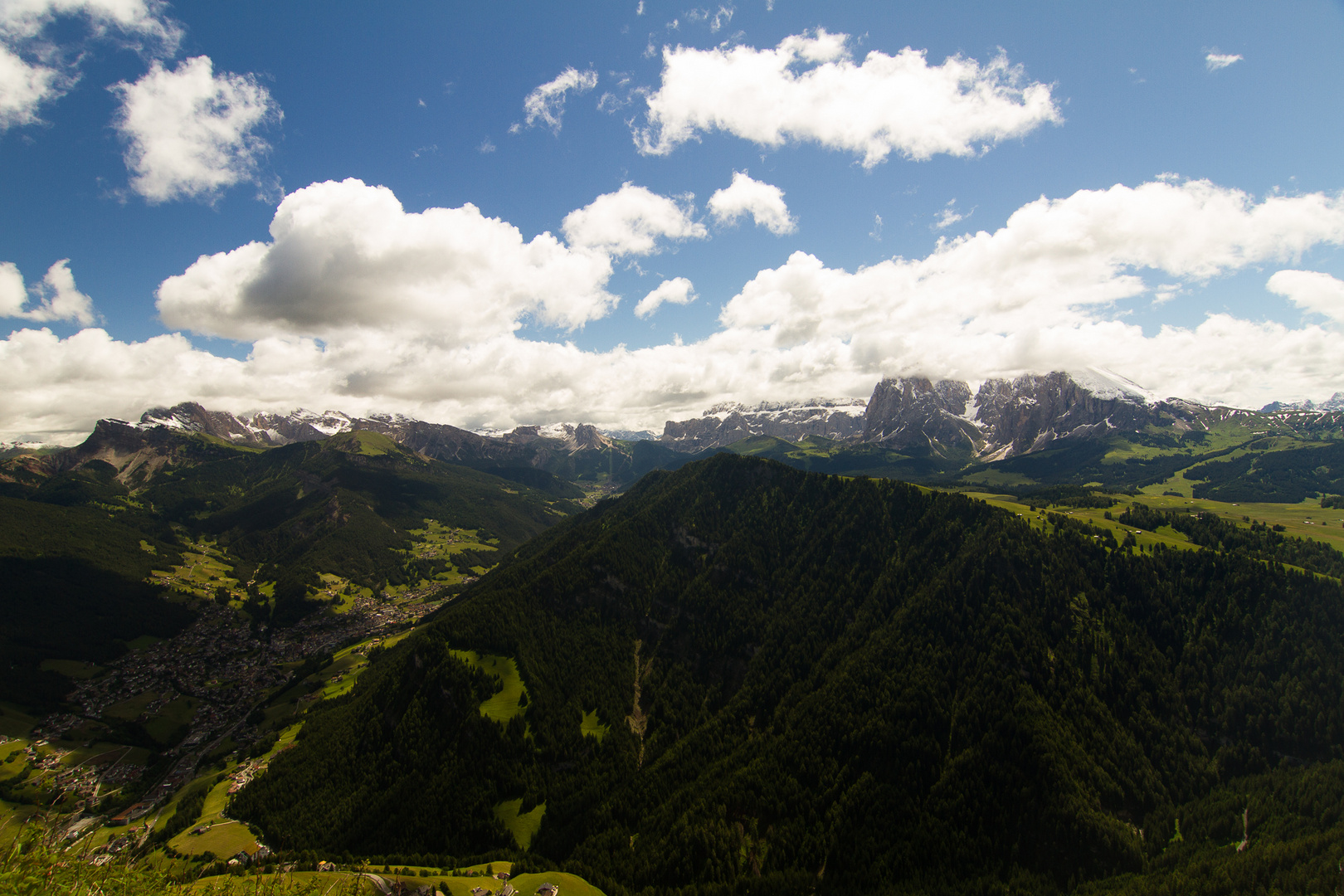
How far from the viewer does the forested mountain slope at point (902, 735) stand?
11119 centimetres

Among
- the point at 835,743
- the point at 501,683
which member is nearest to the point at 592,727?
the point at 501,683

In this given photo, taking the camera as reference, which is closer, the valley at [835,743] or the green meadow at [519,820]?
the valley at [835,743]

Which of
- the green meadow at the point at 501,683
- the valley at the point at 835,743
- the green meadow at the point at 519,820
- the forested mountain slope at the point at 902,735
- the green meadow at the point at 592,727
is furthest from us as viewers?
the green meadow at the point at 592,727

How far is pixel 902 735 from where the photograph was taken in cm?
13300

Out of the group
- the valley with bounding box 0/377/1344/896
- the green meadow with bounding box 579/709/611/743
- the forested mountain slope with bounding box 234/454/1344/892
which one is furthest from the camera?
the green meadow with bounding box 579/709/611/743

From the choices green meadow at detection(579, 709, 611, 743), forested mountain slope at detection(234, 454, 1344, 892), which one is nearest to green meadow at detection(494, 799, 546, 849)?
forested mountain slope at detection(234, 454, 1344, 892)

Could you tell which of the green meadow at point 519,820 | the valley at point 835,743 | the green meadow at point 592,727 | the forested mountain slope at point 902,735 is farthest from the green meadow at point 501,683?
the green meadow at point 519,820

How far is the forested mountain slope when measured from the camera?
11119cm

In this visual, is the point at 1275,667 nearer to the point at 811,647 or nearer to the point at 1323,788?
the point at 1323,788

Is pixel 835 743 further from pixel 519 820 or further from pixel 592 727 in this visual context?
pixel 519 820

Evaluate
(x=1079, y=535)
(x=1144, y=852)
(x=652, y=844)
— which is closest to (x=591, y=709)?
(x=652, y=844)

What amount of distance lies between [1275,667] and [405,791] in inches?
9216

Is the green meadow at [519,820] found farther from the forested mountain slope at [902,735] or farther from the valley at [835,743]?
the forested mountain slope at [902,735]

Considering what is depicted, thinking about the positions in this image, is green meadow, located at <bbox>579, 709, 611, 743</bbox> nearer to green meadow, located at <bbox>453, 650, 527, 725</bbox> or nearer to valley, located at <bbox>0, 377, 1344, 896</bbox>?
valley, located at <bbox>0, 377, 1344, 896</bbox>
